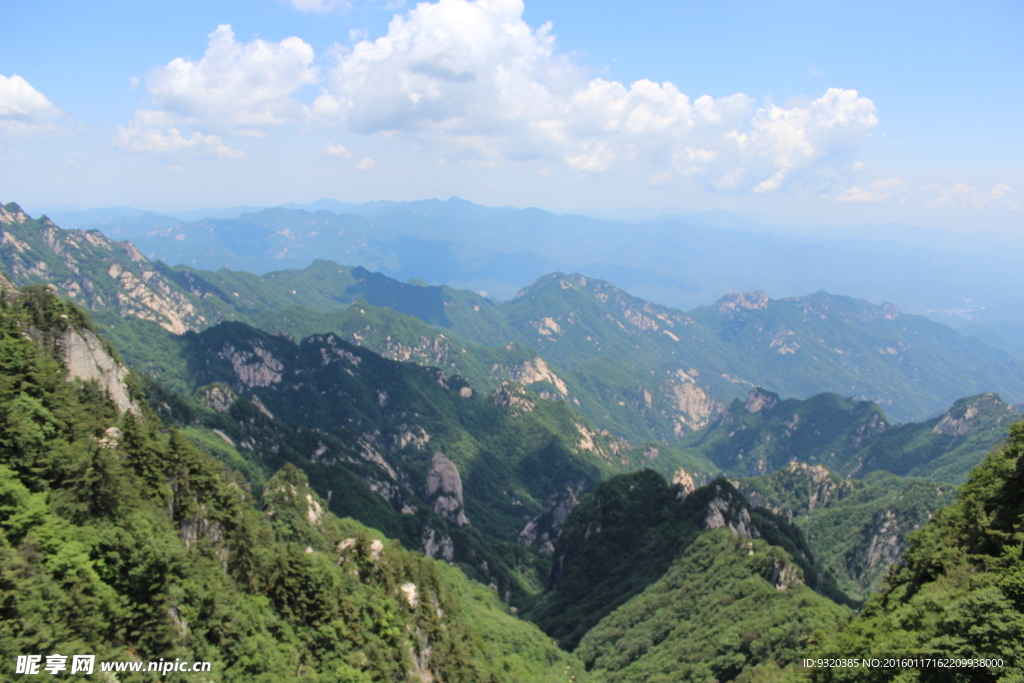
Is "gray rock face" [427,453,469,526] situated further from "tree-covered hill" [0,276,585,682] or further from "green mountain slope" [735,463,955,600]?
"green mountain slope" [735,463,955,600]

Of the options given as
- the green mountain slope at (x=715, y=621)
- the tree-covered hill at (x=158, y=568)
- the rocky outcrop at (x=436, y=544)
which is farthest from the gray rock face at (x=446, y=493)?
the tree-covered hill at (x=158, y=568)

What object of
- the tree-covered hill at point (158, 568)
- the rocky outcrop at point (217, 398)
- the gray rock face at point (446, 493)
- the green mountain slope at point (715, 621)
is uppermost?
the tree-covered hill at point (158, 568)

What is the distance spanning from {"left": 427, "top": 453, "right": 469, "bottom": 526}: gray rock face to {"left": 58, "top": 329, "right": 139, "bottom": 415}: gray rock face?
92915mm

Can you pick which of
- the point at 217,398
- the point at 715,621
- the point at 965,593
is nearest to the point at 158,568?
the point at 965,593

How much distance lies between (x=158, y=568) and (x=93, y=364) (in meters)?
38.2

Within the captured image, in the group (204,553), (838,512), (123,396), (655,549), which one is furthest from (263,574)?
(838,512)

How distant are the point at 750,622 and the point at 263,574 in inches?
2441

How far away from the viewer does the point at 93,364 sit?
5912 cm

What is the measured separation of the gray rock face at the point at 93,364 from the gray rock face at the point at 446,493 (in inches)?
3658

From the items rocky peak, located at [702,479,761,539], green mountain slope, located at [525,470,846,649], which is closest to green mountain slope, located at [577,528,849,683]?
green mountain slope, located at [525,470,846,649]

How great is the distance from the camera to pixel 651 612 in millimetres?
93750

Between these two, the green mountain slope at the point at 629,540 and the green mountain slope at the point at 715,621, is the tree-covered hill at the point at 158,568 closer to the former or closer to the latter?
the green mountain slope at the point at 715,621

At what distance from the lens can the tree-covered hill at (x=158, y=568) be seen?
26.9 meters

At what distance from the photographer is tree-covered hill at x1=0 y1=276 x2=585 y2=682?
2694cm
